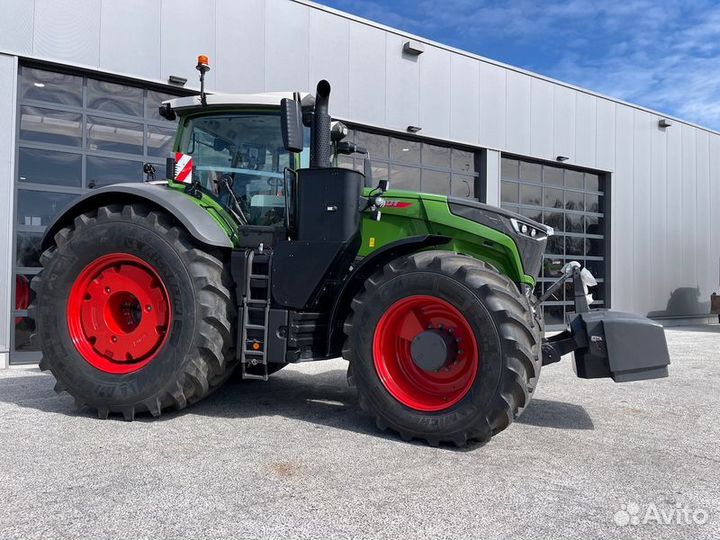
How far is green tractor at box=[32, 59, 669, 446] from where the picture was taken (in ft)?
12.0

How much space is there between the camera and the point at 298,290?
13.6 ft

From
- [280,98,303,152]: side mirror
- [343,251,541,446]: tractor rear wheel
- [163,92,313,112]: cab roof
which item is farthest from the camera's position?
[163,92,313,112]: cab roof

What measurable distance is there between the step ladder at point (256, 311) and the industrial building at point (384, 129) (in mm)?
2872

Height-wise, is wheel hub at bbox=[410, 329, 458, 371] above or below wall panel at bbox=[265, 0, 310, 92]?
below

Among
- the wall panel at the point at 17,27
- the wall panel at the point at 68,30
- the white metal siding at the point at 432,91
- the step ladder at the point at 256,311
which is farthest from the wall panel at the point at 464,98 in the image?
the step ladder at the point at 256,311

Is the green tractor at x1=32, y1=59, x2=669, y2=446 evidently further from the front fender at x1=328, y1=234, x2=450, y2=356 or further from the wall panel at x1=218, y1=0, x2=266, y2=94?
the wall panel at x1=218, y1=0, x2=266, y2=94

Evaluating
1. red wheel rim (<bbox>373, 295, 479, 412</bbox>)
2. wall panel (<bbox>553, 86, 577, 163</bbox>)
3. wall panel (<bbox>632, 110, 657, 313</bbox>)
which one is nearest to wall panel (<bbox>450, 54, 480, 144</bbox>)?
wall panel (<bbox>553, 86, 577, 163</bbox>)

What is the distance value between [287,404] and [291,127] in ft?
7.45

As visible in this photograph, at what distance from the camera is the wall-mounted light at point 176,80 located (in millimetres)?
7992

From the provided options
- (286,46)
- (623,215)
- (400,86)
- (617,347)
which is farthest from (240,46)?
(623,215)

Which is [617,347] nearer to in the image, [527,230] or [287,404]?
[527,230]

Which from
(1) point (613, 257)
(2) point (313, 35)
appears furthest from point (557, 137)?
(2) point (313, 35)
